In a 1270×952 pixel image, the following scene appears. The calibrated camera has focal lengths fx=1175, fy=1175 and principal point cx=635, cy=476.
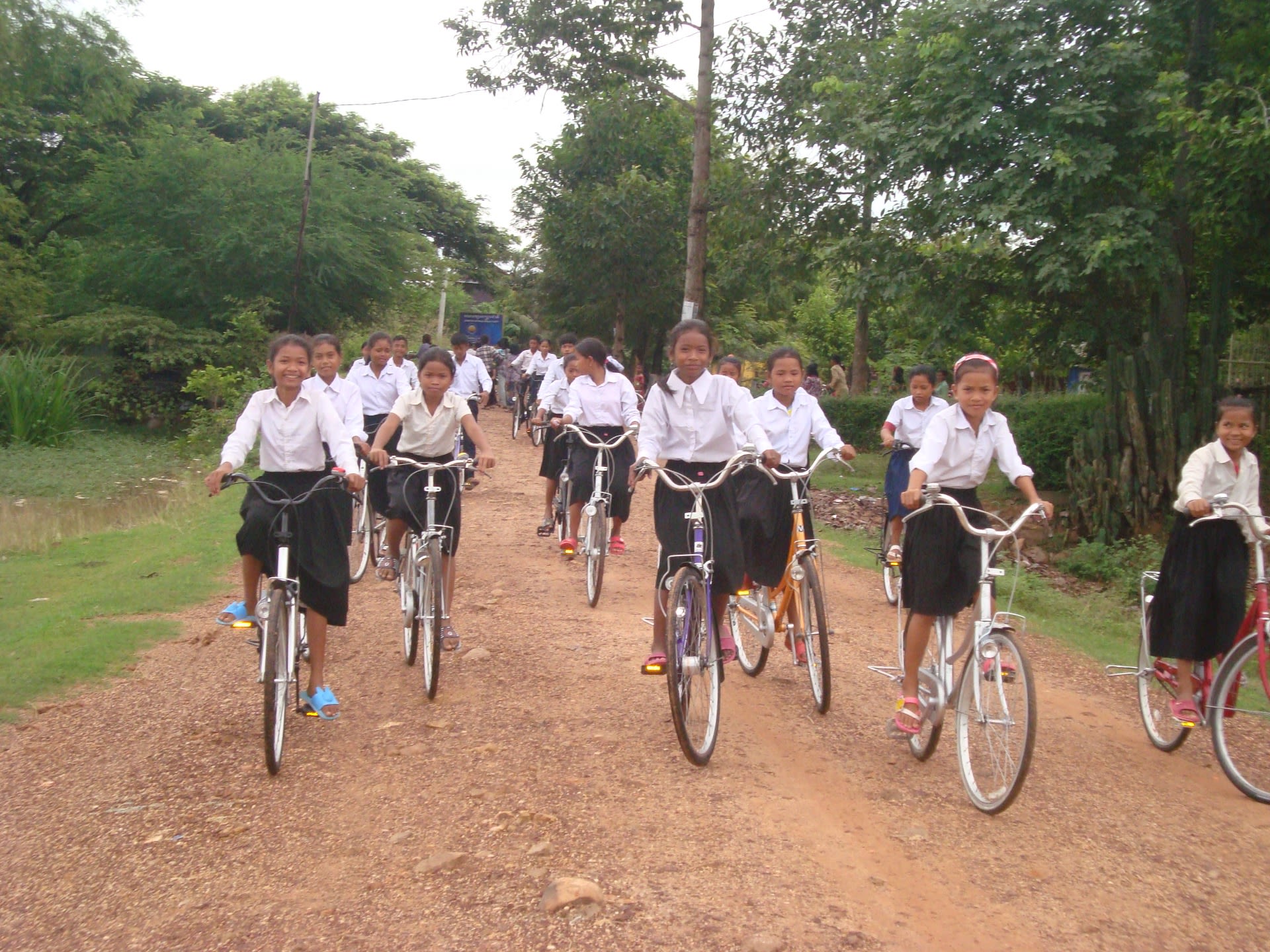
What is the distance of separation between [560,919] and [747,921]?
60 centimetres

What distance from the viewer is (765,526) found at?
20.8 ft

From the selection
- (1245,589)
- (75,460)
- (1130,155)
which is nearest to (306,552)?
(1245,589)

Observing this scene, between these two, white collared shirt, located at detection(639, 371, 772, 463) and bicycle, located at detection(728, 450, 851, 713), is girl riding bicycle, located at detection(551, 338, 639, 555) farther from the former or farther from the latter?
white collared shirt, located at detection(639, 371, 772, 463)

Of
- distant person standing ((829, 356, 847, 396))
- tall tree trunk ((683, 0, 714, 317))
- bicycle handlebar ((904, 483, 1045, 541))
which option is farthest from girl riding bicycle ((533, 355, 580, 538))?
distant person standing ((829, 356, 847, 396))

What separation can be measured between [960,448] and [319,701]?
3.28 metres

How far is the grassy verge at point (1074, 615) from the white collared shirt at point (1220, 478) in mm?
2956

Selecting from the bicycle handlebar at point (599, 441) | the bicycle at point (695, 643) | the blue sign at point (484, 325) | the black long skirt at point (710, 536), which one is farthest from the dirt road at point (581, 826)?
the blue sign at point (484, 325)

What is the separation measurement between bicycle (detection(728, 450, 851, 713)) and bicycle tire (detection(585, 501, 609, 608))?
1.76 m

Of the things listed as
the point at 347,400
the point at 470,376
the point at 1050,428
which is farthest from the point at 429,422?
the point at 1050,428

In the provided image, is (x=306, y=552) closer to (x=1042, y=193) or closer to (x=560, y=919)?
(x=560, y=919)

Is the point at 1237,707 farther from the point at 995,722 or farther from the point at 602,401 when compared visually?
the point at 602,401

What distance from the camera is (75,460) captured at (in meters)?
20.7

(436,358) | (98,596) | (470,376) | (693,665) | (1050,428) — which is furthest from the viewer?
(1050,428)

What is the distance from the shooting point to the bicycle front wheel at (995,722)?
14.7ft
